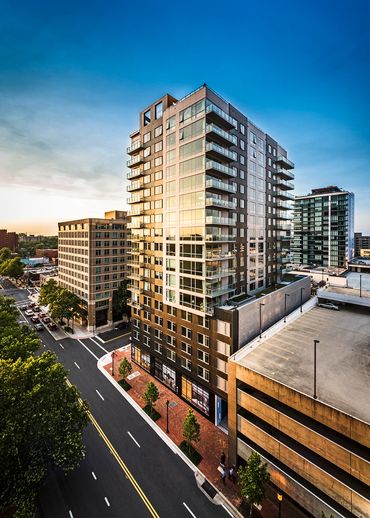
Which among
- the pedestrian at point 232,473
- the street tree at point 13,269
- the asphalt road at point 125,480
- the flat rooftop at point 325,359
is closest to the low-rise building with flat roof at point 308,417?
the flat rooftop at point 325,359

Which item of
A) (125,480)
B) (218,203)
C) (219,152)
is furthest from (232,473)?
(219,152)

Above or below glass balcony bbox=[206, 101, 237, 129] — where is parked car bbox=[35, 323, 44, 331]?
below

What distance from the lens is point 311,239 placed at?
12312 cm

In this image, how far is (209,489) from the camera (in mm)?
23172

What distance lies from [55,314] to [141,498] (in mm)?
46921

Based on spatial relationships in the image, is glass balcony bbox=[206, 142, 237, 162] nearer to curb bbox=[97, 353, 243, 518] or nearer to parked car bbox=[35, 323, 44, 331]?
curb bbox=[97, 353, 243, 518]

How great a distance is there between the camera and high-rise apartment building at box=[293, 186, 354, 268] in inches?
4459

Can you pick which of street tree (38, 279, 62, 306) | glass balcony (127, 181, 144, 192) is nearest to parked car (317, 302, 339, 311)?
glass balcony (127, 181, 144, 192)

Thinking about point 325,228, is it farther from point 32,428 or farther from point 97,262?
point 32,428

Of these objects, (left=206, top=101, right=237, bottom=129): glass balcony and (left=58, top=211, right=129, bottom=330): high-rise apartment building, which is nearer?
(left=206, top=101, right=237, bottom=129): glass balcony

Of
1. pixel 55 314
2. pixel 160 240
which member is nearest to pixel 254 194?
pixel 160 240

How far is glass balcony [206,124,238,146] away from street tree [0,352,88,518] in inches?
1316

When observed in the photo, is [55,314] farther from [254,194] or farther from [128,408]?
[254,194]

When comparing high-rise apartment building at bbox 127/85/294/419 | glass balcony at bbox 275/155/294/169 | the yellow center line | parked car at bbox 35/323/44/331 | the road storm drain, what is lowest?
the road storm drain
